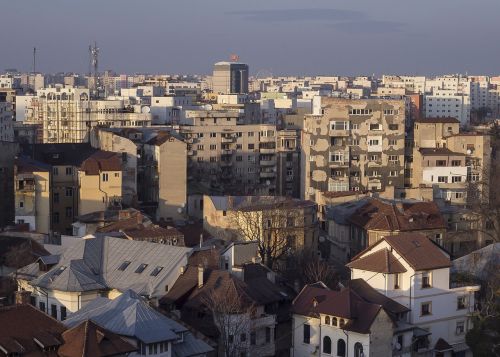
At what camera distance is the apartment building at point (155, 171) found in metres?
41.6

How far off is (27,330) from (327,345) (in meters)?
6.96

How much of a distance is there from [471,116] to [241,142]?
53.6 m

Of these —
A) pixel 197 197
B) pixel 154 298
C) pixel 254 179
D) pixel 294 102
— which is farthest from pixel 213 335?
pixel 294 102

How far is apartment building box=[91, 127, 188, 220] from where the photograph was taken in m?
41.6

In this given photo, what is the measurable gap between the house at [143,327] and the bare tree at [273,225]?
428 inches

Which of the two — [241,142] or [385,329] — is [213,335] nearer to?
[385,329]

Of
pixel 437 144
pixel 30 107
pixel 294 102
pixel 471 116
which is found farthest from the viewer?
pixel 471 116

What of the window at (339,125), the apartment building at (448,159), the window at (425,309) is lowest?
the window at (425,309)

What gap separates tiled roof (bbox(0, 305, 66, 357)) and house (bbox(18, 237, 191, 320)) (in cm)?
354

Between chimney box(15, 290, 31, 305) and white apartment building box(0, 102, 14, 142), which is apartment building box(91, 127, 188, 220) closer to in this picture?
white apartment building box(0, 102, 14, 142)

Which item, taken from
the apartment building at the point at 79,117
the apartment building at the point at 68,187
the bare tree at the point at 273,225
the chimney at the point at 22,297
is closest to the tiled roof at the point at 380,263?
the bare tree at the point at 273,225

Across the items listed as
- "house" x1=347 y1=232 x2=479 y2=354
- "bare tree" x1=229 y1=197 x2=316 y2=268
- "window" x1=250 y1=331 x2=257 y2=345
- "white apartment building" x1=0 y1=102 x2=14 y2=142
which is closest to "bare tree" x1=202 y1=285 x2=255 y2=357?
"window" x1=250 y1=331 x2=257 y2=345

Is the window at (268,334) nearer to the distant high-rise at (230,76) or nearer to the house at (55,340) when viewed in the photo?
the house at (55,340)

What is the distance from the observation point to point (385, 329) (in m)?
23.0
